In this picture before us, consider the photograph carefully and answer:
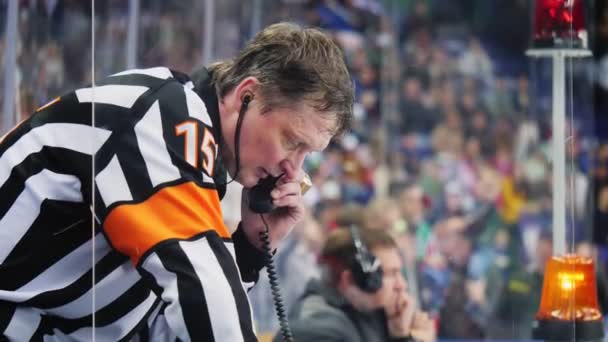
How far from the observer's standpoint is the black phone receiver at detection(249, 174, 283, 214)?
3.94 ft

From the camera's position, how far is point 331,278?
7.00 feet

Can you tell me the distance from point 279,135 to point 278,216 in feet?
0.71

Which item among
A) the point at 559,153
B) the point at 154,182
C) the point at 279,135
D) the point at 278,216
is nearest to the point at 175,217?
the point at 154,182

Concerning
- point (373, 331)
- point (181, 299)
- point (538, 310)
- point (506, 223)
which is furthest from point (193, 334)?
point (506, 223)

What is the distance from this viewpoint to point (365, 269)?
2.10 m

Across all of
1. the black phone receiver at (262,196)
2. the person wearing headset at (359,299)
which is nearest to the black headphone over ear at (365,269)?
the person wearing headset at (359,299)

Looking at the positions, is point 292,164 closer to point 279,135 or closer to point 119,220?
point 279,135

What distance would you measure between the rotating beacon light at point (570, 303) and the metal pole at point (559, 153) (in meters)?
0.04

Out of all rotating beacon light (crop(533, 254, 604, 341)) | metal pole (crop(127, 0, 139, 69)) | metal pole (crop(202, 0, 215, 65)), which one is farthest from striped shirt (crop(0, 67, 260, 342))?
metal pole (crop(202, 0, 215, 65))

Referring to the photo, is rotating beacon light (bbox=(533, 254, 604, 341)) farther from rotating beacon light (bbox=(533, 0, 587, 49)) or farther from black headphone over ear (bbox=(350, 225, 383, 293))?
black headphone over ear (bbox=(350, 225, 383, 293))

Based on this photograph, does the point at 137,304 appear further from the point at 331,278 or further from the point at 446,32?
the point at 446,32

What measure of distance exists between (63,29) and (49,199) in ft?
1.05

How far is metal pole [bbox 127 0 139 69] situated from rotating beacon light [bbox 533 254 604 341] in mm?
656

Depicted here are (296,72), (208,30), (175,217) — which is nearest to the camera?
(175,217)
